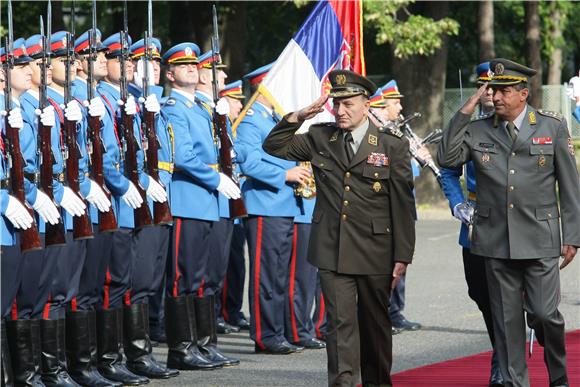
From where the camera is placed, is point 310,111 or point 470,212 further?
point 470,212

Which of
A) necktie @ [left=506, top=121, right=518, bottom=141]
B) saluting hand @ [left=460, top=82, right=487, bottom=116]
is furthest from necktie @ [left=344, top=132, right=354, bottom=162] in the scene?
necktie @ [left=506, top=121, right=518, bottom=141]

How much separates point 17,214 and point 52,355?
1.02 metres

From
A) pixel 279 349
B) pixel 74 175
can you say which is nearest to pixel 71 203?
pixel 74 175

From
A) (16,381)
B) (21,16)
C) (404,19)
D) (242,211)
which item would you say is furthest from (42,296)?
(21,16)

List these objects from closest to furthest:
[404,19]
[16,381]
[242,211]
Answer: [16,381] < [242,211] < [404,19]

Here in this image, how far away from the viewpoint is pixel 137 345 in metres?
9.42

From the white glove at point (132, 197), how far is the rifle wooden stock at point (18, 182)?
114 centimetres

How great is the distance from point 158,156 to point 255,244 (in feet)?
4.82

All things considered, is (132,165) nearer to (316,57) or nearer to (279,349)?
(279,349)

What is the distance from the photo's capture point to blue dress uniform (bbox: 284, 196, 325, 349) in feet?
35.9

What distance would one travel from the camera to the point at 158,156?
31.5 ft

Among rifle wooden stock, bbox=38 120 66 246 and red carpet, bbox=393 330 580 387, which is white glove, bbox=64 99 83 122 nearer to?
rifle wooden stock, bbox=38 120 66 246

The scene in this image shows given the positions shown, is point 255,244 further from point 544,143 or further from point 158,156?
point 544,143

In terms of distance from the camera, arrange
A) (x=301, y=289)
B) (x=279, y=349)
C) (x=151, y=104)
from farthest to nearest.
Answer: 1. (x=301, y=289)
2. (x=279, y=349)
3. (x=151, y=104)
